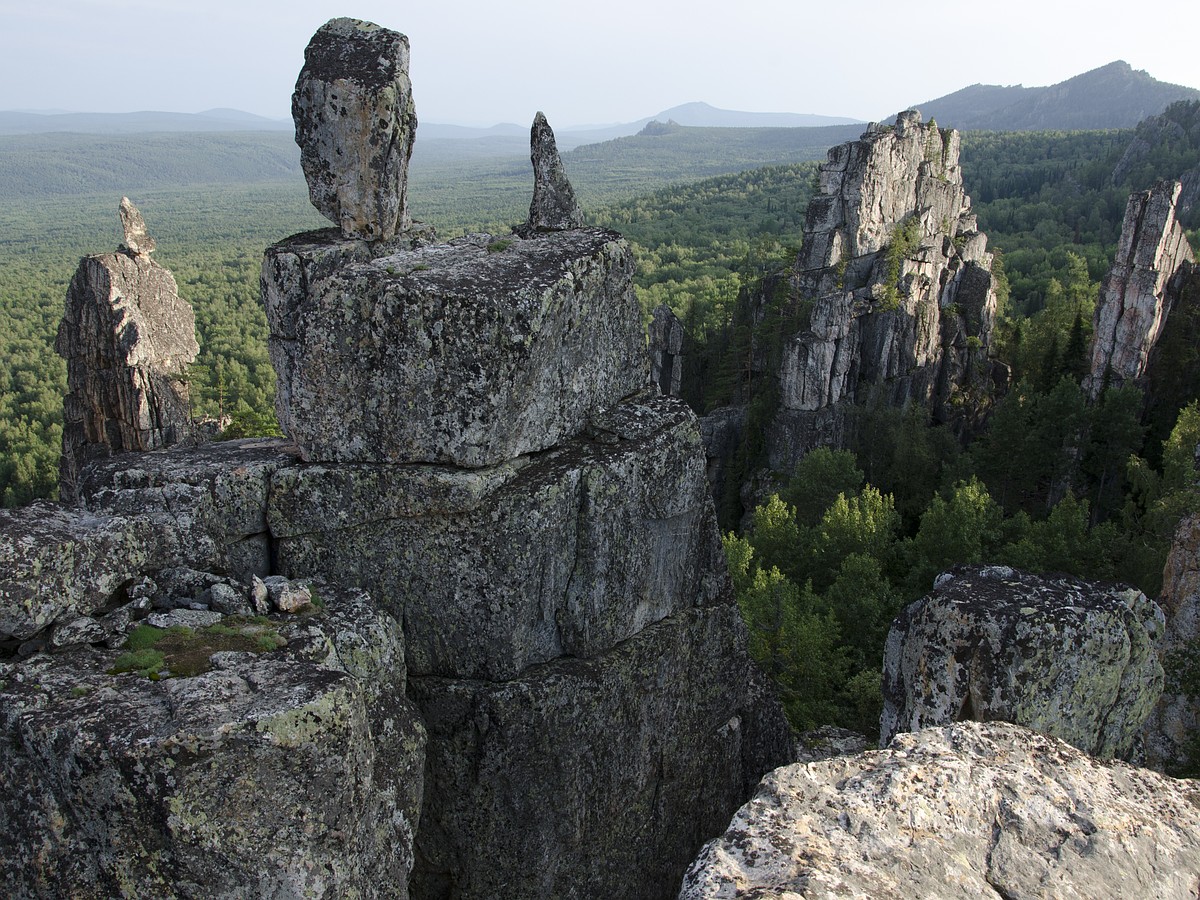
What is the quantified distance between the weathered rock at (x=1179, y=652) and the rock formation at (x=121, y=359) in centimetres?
2207

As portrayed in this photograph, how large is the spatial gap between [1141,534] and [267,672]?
31418 mm

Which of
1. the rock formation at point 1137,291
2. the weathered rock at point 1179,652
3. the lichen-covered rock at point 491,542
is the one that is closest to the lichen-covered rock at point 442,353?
the lichen-covered rock at point 491,542

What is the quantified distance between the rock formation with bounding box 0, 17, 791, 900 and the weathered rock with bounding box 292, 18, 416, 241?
36cm

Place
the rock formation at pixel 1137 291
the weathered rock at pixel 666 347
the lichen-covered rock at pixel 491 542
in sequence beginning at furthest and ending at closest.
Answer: the weathered rock at pixel 666 347 → the rock formation at pixel 1137 291 → the lichen-covered rock at pixel 491 542

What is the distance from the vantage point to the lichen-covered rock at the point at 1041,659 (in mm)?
8875

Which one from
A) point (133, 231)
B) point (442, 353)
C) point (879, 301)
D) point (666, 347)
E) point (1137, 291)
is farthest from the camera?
point (666, 347)

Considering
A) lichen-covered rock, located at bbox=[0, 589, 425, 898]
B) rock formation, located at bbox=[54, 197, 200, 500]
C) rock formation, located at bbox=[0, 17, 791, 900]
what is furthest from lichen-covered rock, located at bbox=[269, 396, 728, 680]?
rock formation, located at bbox=[54, 197, 200, 500]

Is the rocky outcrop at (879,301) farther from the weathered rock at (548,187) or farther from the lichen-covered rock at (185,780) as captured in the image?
the lichen-covered rock at (185,780)

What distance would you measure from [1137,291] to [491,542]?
138ft

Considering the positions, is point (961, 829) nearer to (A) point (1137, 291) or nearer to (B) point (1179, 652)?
(B) point (1179, 652)

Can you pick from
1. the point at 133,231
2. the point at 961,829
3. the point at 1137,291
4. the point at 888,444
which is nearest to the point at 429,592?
the point at 961,829

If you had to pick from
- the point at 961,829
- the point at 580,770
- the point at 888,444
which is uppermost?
the point at 961,829

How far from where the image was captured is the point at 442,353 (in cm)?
1021

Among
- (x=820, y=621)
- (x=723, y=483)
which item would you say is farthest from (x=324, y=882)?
(x=723, y=483)
